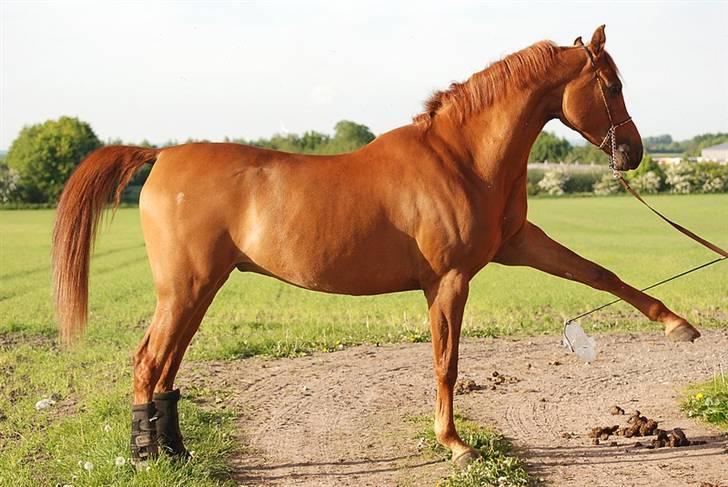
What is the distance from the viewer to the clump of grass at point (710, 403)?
6.04 m

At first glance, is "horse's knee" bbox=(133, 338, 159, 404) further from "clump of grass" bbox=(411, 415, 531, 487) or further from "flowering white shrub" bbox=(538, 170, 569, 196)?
"flowering white shrub" bbox=(538, 170, 569, 196)

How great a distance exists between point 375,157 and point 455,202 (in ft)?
2.03

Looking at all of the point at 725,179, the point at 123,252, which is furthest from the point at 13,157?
the point at 725,179

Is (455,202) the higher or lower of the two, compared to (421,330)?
higher

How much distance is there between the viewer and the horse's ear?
4996mm

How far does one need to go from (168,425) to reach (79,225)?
146 centimetres

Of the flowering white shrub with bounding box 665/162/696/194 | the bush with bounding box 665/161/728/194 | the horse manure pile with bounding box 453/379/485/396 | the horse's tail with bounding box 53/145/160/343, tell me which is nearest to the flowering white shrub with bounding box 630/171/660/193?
the flowering white shrub with bounding box 665/162/696/194

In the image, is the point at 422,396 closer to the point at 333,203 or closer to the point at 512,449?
the point at 512,449

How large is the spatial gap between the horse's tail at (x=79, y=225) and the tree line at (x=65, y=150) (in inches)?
1365

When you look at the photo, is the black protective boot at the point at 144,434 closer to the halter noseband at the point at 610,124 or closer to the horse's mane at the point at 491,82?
the horse's mane at the point at 491,82

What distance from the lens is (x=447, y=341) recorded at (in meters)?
5.14

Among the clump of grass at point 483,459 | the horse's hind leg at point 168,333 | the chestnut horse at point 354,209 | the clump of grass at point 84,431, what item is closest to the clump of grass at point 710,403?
the chestnut horse at point 354,209

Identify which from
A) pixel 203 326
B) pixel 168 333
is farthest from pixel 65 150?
pixel 168 333

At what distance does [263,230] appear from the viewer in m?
5.05
